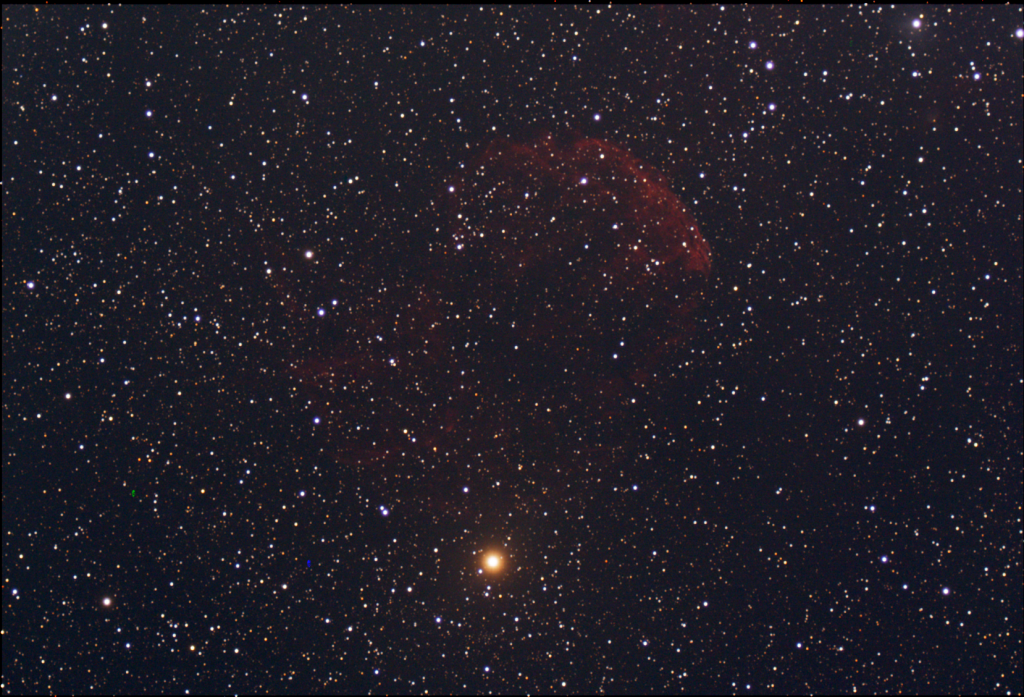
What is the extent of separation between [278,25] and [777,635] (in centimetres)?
56

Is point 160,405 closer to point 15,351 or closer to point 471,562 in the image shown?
point 15,351

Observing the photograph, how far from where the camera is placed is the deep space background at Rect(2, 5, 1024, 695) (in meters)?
0.36

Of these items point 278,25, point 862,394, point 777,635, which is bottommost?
point 777,635

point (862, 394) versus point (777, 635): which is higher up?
point (862, 394)

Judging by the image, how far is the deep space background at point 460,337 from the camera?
1.19ft

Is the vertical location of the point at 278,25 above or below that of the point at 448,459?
above

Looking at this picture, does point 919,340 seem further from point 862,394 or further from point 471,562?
point 471,562

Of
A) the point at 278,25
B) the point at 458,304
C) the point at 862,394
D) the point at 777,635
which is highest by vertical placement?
the point at 278,25

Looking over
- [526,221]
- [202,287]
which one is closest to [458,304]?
[526,221]

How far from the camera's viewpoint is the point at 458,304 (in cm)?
37

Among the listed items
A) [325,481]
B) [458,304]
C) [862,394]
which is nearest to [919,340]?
[862,394]

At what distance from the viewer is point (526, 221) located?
37 centimetres

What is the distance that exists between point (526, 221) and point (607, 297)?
79 millimetres

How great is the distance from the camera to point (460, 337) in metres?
0.36
